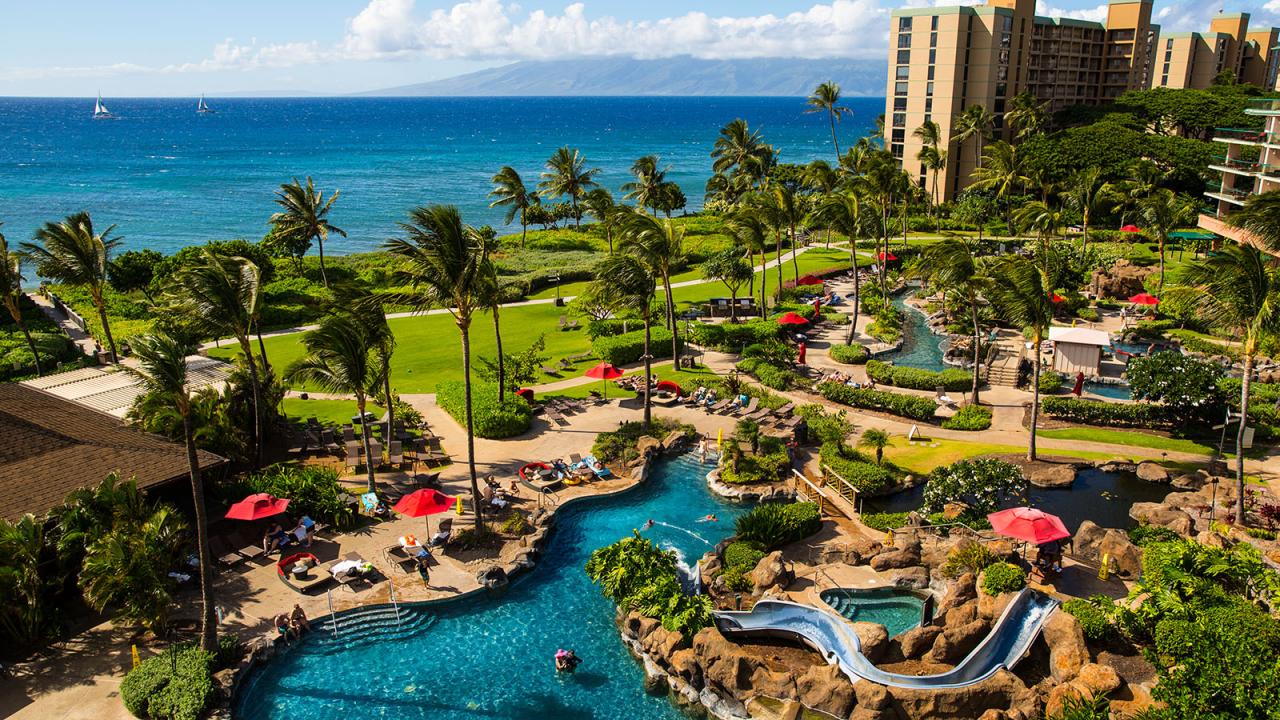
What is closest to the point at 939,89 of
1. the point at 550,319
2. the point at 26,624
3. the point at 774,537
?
the point at 550,319

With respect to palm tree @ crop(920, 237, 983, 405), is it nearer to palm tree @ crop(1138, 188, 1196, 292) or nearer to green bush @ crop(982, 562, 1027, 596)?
green bush @ crop(982, 562, 1027, 596)

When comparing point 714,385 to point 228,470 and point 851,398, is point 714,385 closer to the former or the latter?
point 851,398

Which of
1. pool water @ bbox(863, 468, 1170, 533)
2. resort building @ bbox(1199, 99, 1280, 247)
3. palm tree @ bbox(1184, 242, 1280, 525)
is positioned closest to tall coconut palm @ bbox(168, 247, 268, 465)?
pool water @ bbox(863, 468, 1170, 533)

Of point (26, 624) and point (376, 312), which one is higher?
point (376, 312)

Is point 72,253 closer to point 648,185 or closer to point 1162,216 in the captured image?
point 648,185

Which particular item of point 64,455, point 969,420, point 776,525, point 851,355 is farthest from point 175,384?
point 851,355

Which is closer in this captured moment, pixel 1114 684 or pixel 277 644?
pixel 1114 684

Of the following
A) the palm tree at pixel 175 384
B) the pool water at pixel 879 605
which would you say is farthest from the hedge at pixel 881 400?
the palm tree at pixel 175 384
